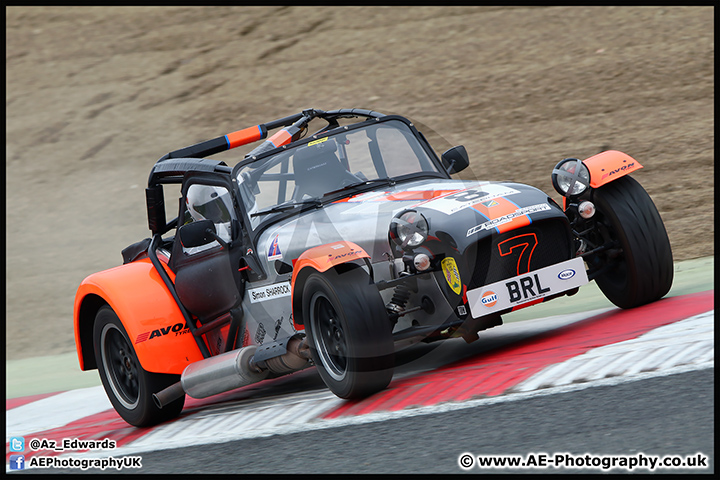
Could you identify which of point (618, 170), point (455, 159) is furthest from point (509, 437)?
point (455, 159)

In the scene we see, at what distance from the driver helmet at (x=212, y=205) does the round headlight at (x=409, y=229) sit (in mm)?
1484

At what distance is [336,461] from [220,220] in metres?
2.76

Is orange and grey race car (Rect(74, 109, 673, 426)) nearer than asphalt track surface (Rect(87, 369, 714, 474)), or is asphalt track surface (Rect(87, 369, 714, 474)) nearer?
asphalt track surface (Rect(87, 369, 714, 474))

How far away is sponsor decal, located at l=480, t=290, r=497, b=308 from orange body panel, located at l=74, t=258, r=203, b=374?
2.24 m

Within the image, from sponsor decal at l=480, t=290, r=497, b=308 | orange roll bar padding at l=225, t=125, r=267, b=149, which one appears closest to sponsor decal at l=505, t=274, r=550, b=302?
sponsor decal at l=480, t=290, r=497, b=308

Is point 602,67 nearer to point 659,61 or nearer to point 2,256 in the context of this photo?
point 659,61

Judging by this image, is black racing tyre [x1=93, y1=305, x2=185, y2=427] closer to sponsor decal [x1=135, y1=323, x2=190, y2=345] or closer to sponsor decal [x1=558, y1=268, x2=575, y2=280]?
sponsor decal [x1=135, y1=323, x2=190, y2=345]

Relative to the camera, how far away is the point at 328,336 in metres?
5.54

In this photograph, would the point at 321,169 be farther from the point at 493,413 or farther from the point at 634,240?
the point at 493,413

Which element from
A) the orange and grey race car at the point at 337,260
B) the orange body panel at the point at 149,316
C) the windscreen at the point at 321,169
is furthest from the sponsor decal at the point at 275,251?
the orange body panel at the point at 149,316

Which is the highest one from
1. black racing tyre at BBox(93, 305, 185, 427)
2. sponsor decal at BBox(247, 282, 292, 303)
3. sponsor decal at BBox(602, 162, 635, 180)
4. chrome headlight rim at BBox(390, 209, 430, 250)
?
sponsor decal at BBox(602, 162, 635, 180)

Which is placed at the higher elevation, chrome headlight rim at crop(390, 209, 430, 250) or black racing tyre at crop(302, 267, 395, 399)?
chrome headlight rim at crop(390, 209, 430, 250)

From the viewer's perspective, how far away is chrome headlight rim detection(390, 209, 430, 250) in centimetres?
559

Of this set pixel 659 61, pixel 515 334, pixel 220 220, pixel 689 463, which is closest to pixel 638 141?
pixel 659 61
